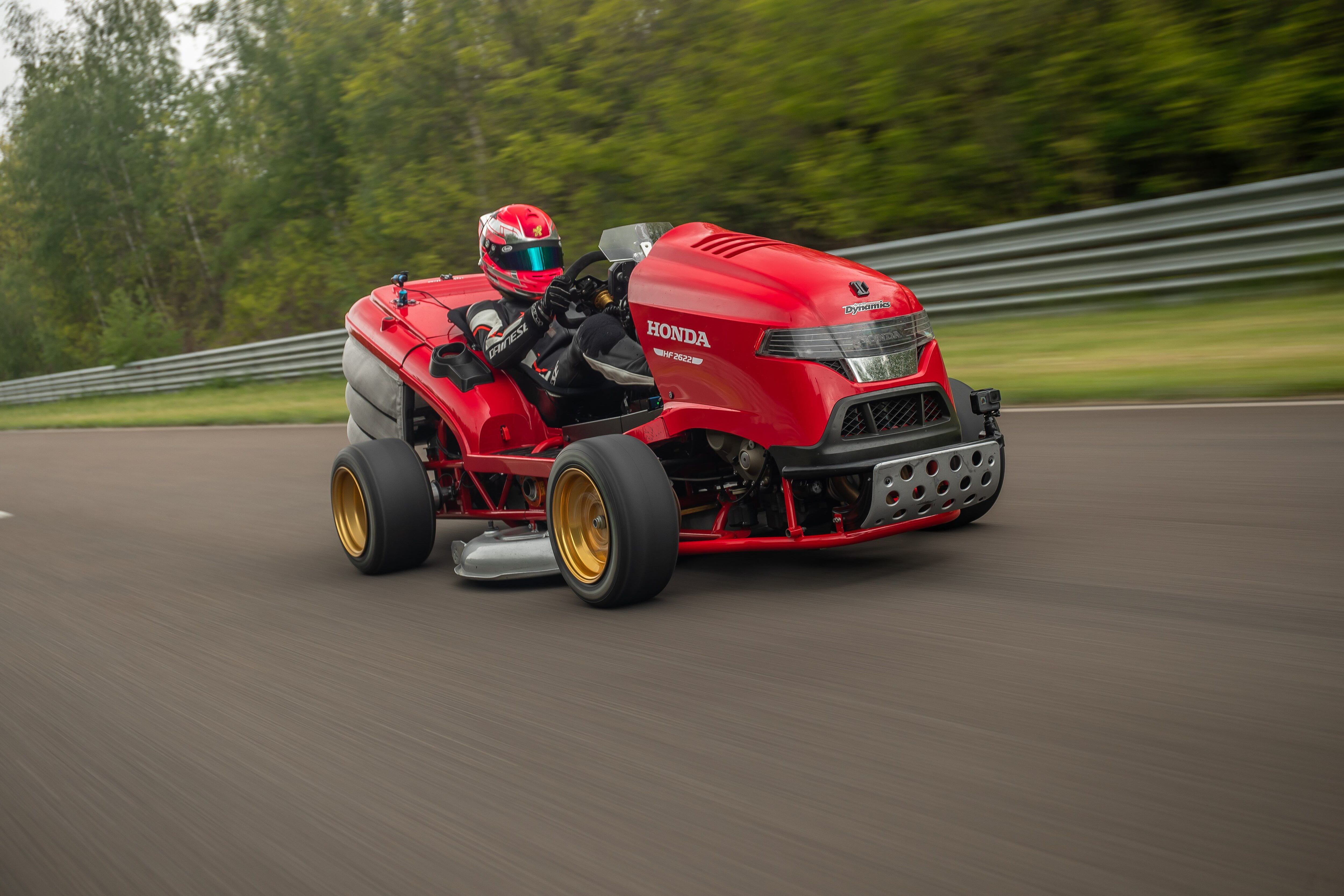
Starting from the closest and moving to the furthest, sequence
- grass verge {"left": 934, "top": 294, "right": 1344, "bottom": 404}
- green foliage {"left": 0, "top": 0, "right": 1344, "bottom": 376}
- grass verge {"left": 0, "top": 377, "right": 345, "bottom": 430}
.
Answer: grass verge {"left": 934, "top": 294, "right": 1344, "bottom": 404} → green foliage {"left": 0, "top": 0, "right": 1344, "bottom": 376} → grass verge {"left": 0, "top": 377, "right": 345, "bottom": 430}

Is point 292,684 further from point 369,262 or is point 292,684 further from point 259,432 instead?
point 369,262

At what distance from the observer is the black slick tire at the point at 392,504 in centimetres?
555

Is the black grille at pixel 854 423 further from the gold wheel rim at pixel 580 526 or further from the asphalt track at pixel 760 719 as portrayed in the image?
the gold wheel rim at pixel 580 526

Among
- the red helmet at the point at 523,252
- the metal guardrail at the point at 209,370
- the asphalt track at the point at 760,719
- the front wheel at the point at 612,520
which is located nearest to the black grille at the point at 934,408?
the asphalt track at the point at 760,719

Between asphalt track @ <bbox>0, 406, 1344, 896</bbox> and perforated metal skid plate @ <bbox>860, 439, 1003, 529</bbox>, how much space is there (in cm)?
30

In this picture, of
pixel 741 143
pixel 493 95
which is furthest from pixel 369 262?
pixel 741 143

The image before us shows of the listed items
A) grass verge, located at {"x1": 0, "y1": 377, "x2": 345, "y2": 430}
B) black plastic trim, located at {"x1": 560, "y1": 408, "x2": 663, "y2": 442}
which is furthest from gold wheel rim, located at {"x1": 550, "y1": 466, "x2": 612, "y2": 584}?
grass verge, located at {"x1": 0, "y1": 377, "x2": 345, "y2": 430}

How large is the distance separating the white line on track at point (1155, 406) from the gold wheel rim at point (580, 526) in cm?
408

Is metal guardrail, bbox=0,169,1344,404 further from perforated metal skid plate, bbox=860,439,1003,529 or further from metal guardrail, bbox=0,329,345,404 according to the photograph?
metal guardrail, bbox=0,329,345,404

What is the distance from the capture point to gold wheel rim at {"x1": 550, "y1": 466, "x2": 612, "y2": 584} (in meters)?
4.61

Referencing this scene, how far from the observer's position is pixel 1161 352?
8.59m

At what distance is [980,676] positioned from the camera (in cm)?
333

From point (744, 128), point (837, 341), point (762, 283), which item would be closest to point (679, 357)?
point (762, 283)

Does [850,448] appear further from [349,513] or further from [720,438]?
[349,513]
